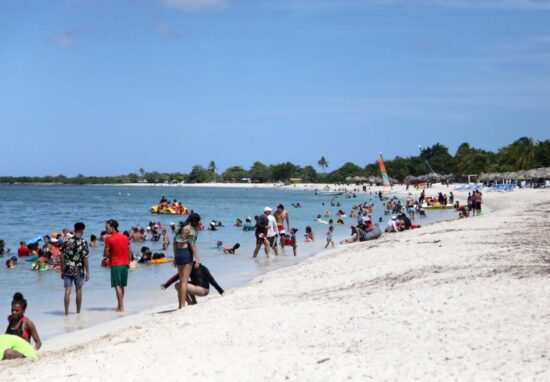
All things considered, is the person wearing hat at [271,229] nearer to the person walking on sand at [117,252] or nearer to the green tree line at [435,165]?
the person walking on sand at [117,252]

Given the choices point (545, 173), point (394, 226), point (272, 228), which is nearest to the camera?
point (272, 228)

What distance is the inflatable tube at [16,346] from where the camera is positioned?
6.68 metres

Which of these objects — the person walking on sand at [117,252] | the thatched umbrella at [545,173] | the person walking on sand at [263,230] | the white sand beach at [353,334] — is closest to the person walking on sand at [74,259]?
the person walking on sand at [117,252]

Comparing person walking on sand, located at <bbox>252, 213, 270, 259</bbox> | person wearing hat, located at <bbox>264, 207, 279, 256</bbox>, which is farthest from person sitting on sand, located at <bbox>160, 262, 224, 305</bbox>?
person walking on sand, located at <bbox>252, 213, 270, 259</bbox>

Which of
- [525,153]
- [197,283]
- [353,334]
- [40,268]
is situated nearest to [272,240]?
[40,268]

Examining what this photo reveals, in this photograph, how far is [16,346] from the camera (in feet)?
22.1

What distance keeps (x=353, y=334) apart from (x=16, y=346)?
11.3 ft

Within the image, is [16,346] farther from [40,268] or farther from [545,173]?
[545,173]

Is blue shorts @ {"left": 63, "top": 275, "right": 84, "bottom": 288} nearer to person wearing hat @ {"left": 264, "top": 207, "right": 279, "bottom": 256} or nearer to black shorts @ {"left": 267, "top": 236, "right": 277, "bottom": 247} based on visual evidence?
person wearing hat @ {"left": 264, "top": 207, "right": 279, "bottom": 256}

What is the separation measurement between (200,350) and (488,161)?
3950 inches

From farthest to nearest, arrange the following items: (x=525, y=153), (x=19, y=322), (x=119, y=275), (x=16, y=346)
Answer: (x=525, y=153), (x=119, y=275), (x=19, y=322), (x=16, y=346)

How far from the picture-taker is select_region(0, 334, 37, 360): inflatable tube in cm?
668

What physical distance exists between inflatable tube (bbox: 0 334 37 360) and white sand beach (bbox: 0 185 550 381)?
18cm

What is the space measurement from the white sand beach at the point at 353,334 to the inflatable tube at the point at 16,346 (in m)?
0.18
